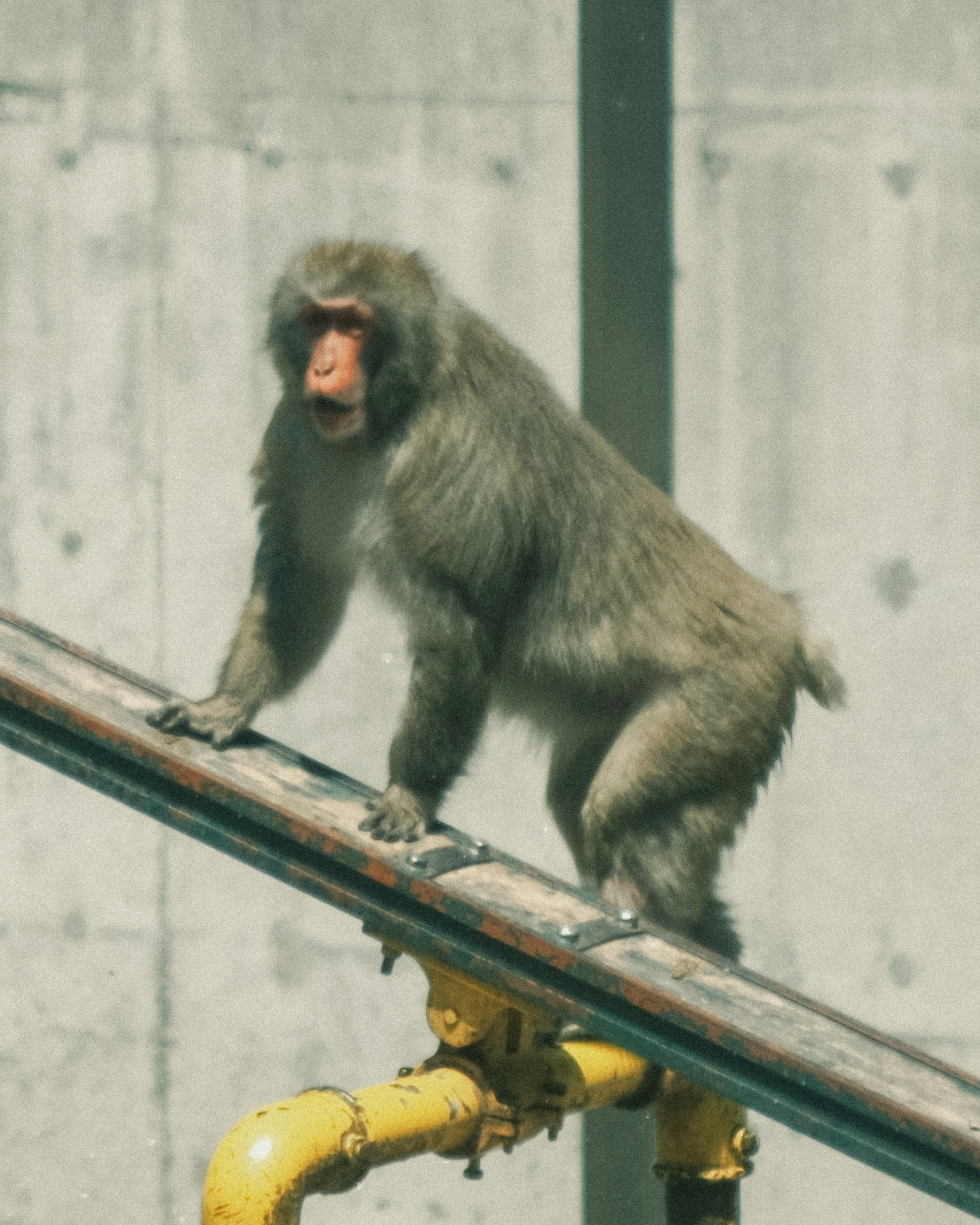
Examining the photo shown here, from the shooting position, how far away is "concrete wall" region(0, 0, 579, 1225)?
4.68 m

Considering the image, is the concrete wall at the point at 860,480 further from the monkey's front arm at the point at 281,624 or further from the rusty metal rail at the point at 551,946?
the rusty metal rail at the point at 551,946

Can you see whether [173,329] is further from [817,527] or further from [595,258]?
[817,527]

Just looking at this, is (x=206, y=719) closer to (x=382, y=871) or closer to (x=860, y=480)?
(x=382, y=871)

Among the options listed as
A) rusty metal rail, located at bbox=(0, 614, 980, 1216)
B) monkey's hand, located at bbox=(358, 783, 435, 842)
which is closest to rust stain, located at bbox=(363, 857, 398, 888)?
rusty metal rail, located at bbox=(0, 614, 980, 1216)

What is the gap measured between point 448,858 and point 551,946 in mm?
246

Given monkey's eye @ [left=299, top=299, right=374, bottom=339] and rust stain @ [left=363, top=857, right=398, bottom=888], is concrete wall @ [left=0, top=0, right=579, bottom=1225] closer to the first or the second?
monkey's eye @ [left=299, top=299, right=374, bottom=339]

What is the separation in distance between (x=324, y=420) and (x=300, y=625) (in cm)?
50

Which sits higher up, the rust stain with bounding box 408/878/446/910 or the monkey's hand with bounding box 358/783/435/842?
the rust stain with bounding box 408/878/446/910

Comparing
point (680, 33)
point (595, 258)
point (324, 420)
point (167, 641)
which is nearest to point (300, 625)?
point (324, 420)

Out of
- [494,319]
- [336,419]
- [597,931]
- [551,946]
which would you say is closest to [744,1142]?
[597,931]

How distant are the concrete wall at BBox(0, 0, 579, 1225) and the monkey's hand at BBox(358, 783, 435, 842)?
5.88 ft

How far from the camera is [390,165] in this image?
4699 mm

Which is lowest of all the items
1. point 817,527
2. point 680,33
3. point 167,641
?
point 167,641

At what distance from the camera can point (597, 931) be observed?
7.13ft
